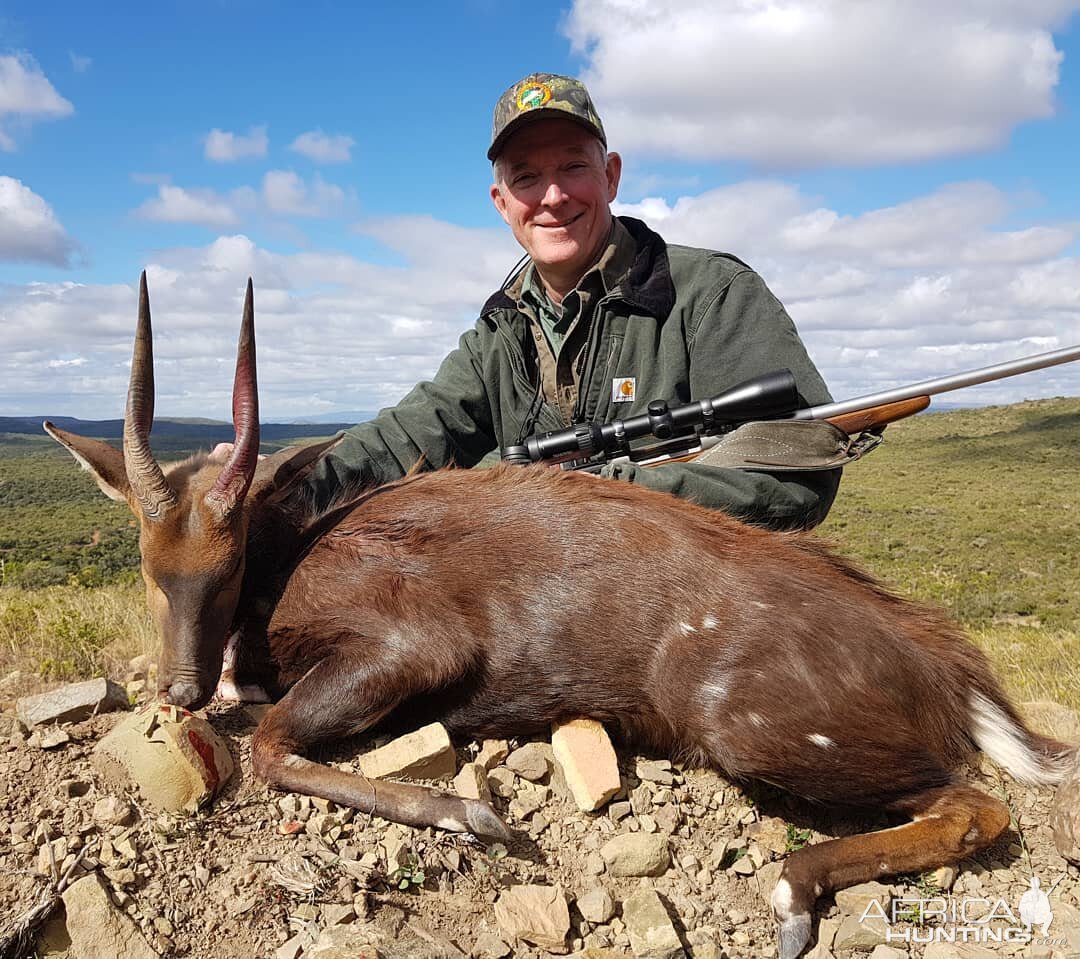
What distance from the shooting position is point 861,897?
10.4 ft

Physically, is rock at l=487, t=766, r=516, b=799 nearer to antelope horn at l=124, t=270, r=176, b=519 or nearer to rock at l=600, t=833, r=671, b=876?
rock at l=600, t=833, r=671, b=876

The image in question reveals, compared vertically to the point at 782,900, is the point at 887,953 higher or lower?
lower

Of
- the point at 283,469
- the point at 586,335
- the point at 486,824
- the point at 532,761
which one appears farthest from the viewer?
the point at 586,335

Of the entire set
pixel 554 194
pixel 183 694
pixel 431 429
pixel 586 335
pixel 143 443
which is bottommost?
pixel 183 694

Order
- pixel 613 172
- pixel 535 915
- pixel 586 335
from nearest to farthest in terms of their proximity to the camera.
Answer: pixel 535 915, pixel 586 335, pixel 613 172

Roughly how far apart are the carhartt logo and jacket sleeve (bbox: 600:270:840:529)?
0.36 m

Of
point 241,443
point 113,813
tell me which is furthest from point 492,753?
point 241,443

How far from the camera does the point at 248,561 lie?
4.01 metres

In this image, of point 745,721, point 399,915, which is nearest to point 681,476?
point 745,721

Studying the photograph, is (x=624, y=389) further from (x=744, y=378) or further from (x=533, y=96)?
(x=533, y=96)

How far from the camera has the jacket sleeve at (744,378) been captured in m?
4.55

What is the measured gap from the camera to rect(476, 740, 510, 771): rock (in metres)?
3.68

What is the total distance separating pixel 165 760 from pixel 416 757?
3.08 ft

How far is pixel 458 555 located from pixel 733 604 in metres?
1.19
